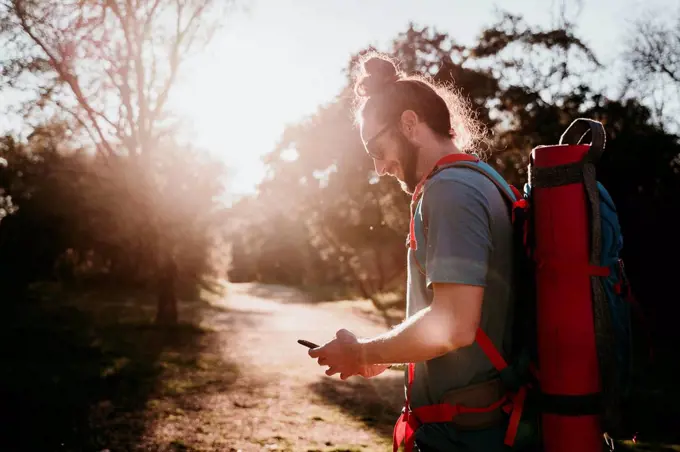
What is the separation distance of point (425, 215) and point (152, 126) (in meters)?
18.3

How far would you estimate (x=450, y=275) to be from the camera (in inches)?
57.5

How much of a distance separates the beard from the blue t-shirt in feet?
0.76

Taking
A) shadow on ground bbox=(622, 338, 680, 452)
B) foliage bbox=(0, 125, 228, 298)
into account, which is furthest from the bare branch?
shadow on ground bbox=(622, 338, 680, 452)

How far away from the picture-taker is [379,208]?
83.4ft

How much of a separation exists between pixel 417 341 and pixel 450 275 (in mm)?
204

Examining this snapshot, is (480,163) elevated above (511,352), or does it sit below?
above

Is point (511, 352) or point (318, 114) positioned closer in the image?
point (511, 352)

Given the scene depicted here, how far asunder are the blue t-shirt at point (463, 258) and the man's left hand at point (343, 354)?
0.24 metres

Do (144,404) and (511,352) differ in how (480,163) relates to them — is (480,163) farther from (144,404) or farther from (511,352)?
(144,404)

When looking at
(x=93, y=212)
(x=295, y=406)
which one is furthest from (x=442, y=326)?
(x=93, y=212)

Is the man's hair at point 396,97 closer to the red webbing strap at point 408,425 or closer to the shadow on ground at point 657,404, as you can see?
the red webbing strap at point 408,425

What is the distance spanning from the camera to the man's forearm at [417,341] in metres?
1.45

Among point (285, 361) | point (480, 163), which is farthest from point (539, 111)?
point (480, 163)

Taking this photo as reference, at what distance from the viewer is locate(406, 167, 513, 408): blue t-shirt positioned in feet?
4.84
